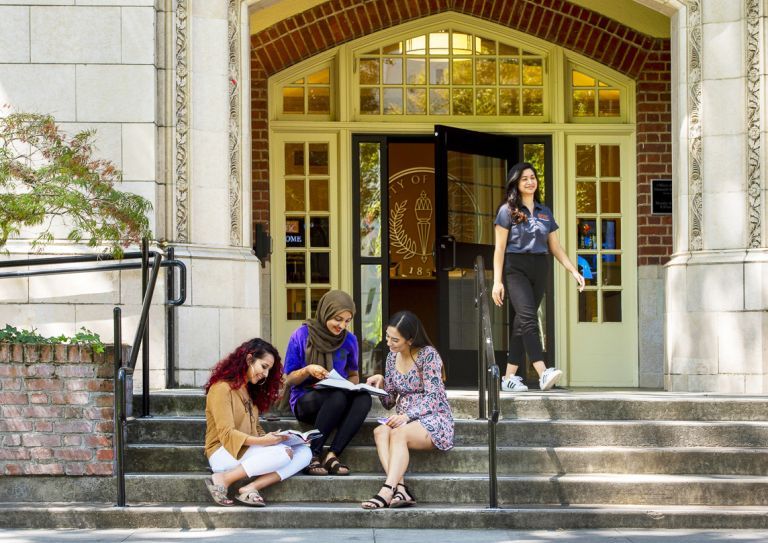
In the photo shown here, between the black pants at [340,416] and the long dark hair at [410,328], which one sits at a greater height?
the long dark hair at [410,328]

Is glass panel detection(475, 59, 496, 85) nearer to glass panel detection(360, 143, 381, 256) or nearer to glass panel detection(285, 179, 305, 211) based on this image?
glass panel detection(360, 143, 381, 256)

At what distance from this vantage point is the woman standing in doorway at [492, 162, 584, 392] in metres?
9.84

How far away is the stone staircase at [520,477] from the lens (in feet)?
25.8

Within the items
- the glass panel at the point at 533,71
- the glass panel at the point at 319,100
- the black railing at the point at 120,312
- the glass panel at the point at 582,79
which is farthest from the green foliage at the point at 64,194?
the glass panel at the point at 582,79

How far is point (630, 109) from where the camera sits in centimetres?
1327

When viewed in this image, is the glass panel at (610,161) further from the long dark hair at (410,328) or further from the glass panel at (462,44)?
the long dark hair at (410,328)

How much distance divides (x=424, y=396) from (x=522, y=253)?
1927mm

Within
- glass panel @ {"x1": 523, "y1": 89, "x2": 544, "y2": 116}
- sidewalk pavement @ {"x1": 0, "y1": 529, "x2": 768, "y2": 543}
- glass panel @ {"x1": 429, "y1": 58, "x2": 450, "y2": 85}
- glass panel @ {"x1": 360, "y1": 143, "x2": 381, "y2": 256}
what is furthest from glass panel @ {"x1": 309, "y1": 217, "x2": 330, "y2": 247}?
sidewalk pavement @ {"x1": 0, "y1": 529, "x2": 768, "y2": 543}

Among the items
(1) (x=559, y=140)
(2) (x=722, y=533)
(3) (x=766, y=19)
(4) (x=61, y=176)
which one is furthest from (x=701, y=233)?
(4) (x=61, y=176)

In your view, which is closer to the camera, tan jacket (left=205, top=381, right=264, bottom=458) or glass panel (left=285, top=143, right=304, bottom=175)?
tan jacket (left=205, top=381, right=264, bottom=458)

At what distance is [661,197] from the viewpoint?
1305 cm

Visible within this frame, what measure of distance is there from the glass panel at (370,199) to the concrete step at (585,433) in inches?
185

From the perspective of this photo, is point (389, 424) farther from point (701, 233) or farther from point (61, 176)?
point (701, 233)

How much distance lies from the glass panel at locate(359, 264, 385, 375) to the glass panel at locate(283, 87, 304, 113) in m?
1.70
